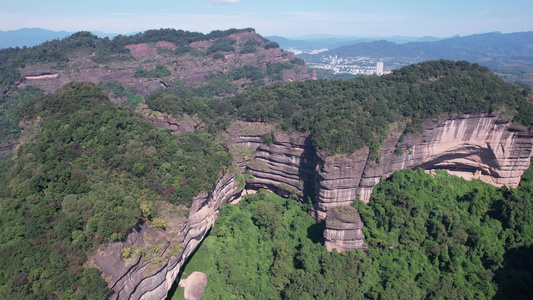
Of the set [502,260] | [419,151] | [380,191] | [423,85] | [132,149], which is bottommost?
[502,260]

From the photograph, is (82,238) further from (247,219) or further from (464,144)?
(464,144)

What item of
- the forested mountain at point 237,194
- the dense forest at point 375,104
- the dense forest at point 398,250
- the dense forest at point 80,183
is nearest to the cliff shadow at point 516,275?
the dense forest at point 398,250

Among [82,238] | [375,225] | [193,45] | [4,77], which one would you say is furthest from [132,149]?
[193,45]

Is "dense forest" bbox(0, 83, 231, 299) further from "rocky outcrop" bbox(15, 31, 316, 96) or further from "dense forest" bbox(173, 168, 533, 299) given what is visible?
"rocky outcrop" bbox(15, 31, 316, 96)

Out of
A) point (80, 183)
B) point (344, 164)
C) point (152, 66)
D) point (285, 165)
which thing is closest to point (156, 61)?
point (152, 66)

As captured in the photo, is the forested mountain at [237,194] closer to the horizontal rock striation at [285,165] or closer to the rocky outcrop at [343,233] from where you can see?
the horizontal rock striation at [285,165]

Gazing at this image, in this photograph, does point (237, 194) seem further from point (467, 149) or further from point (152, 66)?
point (152, 66)
